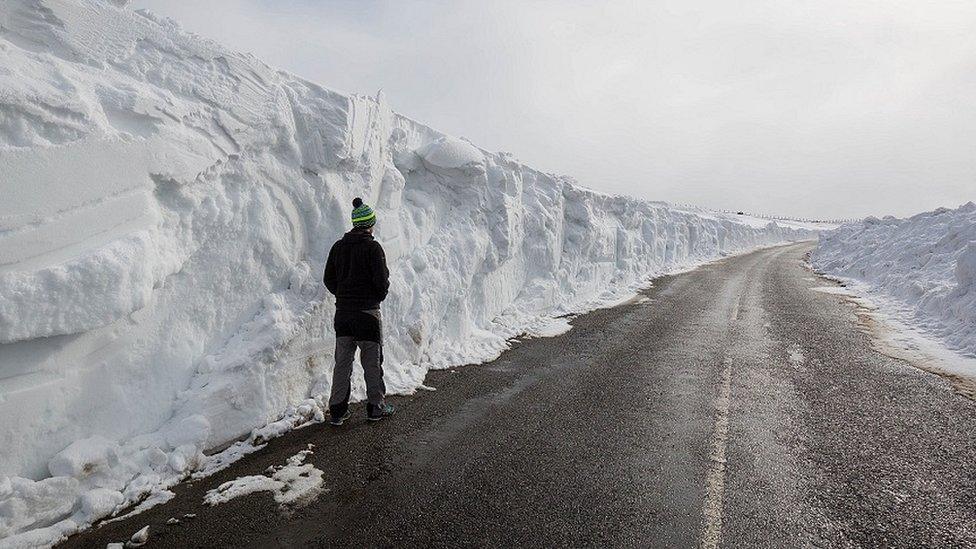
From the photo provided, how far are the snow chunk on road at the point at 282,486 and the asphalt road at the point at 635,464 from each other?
0.10 m

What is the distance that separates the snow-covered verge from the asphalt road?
0.55 meters

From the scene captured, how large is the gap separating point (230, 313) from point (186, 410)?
104 centimetres

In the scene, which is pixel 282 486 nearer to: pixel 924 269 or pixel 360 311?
pixel 360 311

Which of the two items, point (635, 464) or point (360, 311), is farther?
point (360, 311)

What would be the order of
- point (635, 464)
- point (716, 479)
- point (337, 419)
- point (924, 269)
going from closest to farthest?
point (716, 479)
point (635, 464)
point (337, 419)
point (924, 269)

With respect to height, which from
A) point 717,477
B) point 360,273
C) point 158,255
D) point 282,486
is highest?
point 158,255

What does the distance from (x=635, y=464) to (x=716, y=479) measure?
0.62 metres

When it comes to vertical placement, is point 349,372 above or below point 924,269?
below

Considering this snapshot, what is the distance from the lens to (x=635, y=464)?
13.1 ft

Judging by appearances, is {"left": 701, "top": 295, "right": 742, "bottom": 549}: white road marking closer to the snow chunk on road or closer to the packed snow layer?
the snow chunk on road

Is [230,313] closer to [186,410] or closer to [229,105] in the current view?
[186,410]

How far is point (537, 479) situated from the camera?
12.2ft

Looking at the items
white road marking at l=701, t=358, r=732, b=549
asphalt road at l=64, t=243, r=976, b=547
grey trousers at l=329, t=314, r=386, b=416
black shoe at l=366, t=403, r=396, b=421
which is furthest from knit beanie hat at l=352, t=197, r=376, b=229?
white road marking at l=701, t=358, r=732, b=549

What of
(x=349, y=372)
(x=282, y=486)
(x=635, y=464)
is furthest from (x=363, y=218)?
(x=635, y=464)
